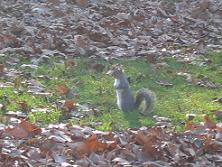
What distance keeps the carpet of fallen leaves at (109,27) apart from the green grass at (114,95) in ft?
1.89

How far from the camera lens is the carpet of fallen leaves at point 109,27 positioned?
10031 millimetres

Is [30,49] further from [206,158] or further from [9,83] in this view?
[206,158]

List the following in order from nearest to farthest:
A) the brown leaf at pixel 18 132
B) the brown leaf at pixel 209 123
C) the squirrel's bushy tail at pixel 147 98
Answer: the brown leaf at pixel 18 132, the brown leaf at pixel 209 123, the squirrel's bushy tail at pixel 147 98

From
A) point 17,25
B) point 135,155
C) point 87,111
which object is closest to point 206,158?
point 135,155

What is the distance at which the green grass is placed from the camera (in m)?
7.08

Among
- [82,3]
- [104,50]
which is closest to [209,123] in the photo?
[104,50]

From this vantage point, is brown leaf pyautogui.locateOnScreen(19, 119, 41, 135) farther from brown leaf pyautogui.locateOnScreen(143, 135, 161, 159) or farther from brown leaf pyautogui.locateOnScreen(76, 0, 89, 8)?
brown leaf pyautogui.locateOnScreen(76, 0, 89, 8)

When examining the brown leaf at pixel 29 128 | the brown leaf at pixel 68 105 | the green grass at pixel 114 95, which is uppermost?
the brown leaf at pixel 29 128

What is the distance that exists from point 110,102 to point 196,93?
121 centimetres

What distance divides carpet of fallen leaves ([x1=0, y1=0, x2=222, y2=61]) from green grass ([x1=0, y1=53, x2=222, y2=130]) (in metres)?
0.58

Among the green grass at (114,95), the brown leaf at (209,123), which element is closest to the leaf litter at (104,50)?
the brown leaf at (209,123)

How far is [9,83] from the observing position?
318 inches

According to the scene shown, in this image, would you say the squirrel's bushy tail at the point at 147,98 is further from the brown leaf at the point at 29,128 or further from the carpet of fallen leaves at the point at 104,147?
the brown leaf at the point at 29,128

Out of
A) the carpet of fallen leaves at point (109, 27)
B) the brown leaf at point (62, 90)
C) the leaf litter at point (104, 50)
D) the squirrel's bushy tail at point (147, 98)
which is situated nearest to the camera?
the leaf litter at point (104, 50)
